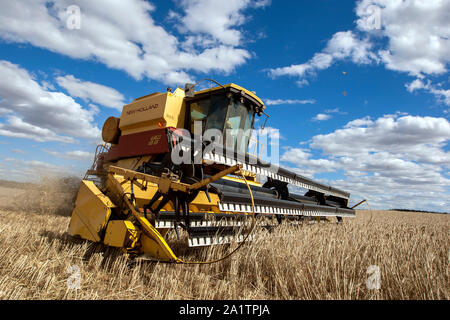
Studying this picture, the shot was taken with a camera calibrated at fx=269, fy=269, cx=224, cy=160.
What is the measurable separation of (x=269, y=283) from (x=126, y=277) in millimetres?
1128

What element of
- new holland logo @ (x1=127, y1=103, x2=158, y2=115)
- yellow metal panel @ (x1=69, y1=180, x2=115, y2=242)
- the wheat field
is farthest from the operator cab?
the wheat field

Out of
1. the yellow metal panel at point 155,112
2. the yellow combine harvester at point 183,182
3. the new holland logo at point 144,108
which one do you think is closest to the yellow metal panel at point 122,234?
the yellow combine harvester at point 183,182

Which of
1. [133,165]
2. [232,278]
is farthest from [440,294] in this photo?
[133,165]

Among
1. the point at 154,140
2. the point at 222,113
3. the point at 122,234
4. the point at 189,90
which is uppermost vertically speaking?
the point at 189,90

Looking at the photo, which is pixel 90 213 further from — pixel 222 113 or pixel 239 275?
pixel 222 113

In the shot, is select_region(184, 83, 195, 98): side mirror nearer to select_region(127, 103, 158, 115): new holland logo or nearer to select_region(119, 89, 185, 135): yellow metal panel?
select_region(119, 89, 185, 135): yellow metal panel

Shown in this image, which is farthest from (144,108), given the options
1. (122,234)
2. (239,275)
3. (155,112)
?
(239,275)

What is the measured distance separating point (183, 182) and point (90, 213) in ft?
3.42

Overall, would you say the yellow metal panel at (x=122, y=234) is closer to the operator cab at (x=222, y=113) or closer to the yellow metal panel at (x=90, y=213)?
the yellow metal panel at (x=90, y=213)

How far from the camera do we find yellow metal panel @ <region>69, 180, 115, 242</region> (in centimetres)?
263

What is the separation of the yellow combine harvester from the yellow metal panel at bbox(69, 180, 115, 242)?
0.01m

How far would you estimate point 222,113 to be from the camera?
16.0ft

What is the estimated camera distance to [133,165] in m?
4.82
